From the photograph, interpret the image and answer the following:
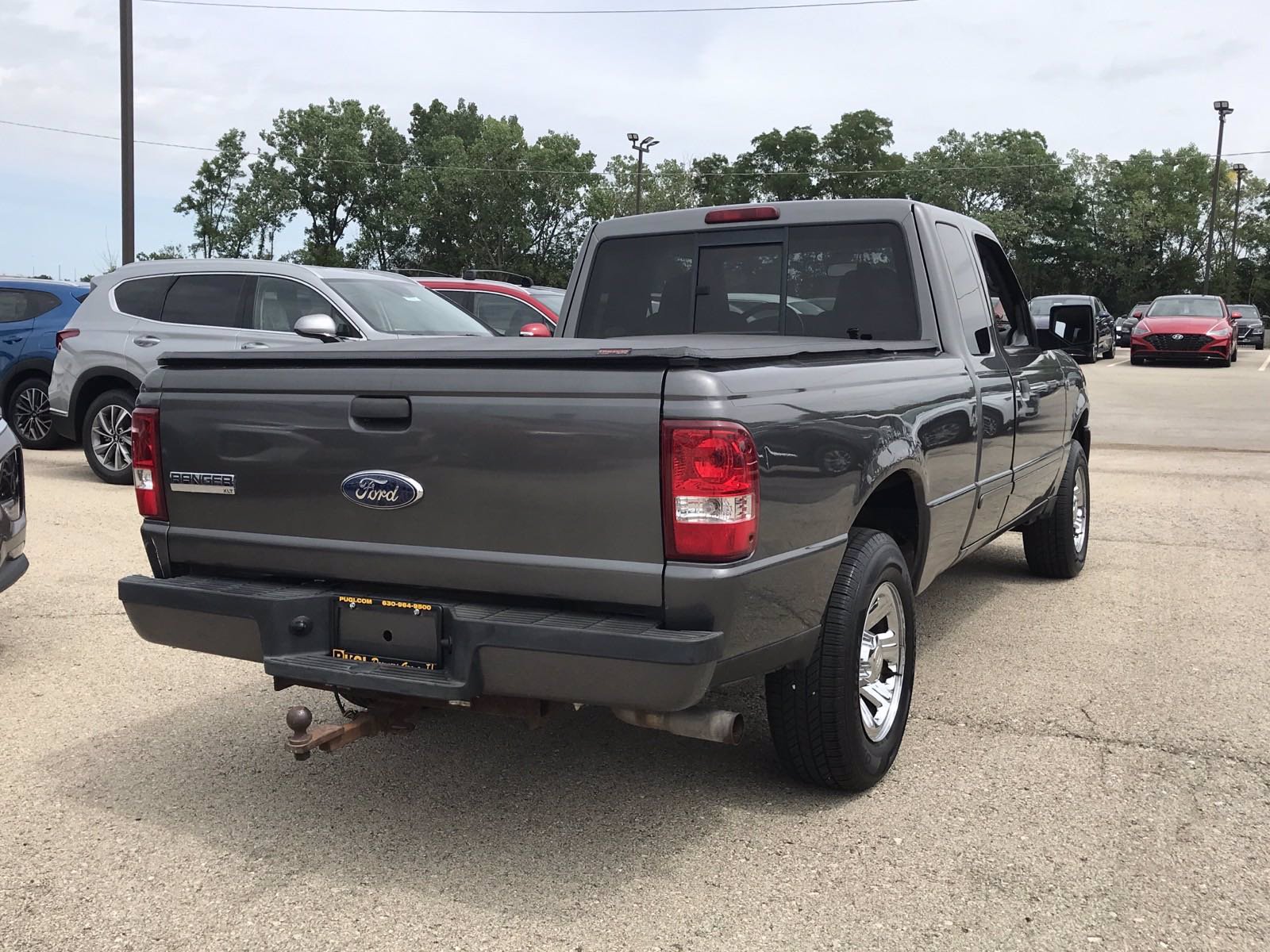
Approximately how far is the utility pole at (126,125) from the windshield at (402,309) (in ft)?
38.0

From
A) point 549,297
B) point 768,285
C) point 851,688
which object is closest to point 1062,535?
point 768,285

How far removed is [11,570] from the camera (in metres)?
5.10

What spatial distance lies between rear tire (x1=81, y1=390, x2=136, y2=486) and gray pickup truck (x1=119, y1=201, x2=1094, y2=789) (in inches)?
279

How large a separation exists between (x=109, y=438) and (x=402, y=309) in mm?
2857

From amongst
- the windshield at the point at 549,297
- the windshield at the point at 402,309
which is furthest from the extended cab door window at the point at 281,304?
the windshield at the point at 549,297

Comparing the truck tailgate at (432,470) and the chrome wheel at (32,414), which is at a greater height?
the truck tailgate at (432,470)

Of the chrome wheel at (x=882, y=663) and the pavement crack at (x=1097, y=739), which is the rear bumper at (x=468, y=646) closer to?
the chrome wheel at (x=882, y=663)

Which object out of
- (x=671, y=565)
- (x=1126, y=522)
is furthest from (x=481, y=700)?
(x=1126, y=522)

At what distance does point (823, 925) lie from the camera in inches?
118

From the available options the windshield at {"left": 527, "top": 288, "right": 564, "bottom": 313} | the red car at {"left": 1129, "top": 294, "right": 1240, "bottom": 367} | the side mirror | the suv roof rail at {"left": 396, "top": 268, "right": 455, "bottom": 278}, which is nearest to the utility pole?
the suv roof rail at {"left": 396, "top": 268, "right": 455, "bottom": 278}

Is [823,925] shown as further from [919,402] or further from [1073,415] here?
[1073,415]

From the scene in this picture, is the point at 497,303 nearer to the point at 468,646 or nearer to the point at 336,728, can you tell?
the point at 336,728

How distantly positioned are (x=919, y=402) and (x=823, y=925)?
1.82 meters

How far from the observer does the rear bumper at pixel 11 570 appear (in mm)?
5008
